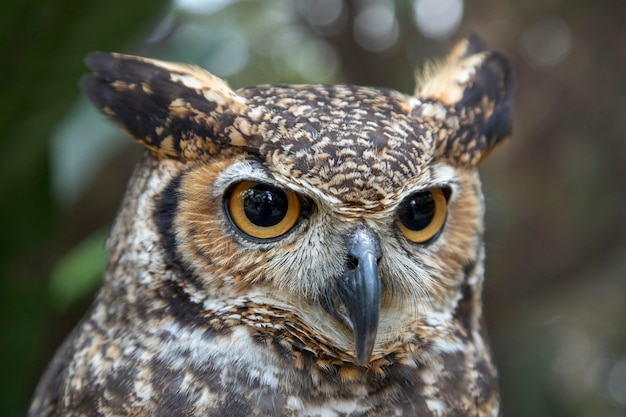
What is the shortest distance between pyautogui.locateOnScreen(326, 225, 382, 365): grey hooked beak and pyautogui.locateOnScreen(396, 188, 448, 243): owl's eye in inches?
4.6

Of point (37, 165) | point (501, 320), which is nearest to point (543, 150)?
point (501, 320)

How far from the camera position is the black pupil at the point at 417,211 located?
1439mm

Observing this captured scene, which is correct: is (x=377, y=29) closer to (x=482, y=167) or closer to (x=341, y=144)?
(x=482, y=167)

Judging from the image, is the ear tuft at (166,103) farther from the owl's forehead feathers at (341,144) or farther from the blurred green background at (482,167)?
the blurred green background at (482,167)

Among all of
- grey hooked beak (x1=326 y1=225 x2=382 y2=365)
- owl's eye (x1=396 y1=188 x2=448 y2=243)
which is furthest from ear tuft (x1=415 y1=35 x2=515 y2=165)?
grey hooked beak (x1=326 y1=225 x2=382 y2=365)

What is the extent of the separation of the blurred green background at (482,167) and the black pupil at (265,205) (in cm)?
81

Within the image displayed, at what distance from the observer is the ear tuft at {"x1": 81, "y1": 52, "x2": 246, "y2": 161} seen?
4.77 feet

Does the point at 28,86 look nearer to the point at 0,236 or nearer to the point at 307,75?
the point at 0,236

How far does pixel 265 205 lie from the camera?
1.39 meters

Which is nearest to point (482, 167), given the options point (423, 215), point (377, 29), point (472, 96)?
point (377, 29)

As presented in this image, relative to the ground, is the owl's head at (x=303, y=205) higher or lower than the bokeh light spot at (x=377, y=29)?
lower

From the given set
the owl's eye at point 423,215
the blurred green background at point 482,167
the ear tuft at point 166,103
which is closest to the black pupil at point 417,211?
the owl's eye at point 423,215

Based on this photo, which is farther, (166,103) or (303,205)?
(166,103)

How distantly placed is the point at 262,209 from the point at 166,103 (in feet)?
1.16
